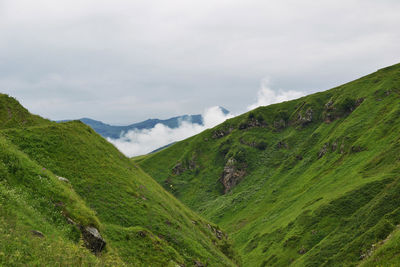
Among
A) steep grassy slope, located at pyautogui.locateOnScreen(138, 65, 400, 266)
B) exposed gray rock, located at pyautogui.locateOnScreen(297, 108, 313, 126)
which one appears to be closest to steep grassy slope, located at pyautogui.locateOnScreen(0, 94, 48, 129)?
steep grassy slope, located at pyautogui.locateOnScreen(138, 65, 400, 266)

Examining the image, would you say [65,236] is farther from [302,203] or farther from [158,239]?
[302,203]

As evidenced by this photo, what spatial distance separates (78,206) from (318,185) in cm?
10695

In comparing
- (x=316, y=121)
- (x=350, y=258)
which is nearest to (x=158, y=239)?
(x=350, y=258)

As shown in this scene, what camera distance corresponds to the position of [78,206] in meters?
28.3

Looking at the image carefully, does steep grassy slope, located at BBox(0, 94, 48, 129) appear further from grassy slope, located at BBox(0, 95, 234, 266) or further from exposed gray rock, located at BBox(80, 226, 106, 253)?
exposed gray rock, located at BBox(80, 226, 106, 253)

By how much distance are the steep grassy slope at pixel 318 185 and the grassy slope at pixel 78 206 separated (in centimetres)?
3398

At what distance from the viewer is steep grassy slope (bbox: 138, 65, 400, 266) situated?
6906 cm

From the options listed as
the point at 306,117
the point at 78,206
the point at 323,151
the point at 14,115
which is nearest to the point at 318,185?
the point at 323,151

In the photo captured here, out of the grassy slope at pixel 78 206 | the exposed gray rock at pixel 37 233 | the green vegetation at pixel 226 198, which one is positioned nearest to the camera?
the grassy slope at pixel 78 206

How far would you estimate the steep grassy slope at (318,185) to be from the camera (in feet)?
227

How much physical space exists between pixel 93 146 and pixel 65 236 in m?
28.4

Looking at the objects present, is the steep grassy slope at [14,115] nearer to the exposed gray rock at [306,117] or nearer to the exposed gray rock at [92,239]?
the exposed gray rock at [92,239]

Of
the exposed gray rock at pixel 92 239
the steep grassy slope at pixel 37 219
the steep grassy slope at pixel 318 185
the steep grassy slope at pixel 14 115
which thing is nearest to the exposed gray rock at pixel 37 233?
the steep grassy slope at pixel 37 219

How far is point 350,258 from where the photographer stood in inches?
2233
